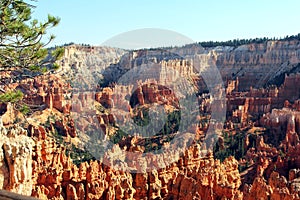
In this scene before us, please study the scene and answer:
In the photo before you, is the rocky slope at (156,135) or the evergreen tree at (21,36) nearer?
the evergreen tree at (21,36)

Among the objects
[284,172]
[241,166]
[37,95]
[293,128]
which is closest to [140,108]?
[37,95]

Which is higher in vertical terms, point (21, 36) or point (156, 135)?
point (21, 36)

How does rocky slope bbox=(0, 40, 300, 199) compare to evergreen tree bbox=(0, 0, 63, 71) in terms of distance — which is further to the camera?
rocky slope bbox=(0, 40, 300, 199)

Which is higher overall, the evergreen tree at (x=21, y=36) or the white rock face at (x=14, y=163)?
the evergreen tree at (x=21, y=36)

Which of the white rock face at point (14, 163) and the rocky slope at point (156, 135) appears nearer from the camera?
the white rock face at point (14, 163)

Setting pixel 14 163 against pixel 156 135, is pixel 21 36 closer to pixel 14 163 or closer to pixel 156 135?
pixel 14 163

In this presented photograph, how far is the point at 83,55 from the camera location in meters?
82.0

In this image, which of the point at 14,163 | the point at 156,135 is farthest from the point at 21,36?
the point at 156,135

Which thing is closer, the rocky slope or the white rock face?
the white rock face

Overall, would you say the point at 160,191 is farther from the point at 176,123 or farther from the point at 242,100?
the point at 242,100

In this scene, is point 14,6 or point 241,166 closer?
point 14,6

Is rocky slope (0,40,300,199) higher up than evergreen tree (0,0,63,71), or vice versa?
evergreen tree (0,0,63,71)

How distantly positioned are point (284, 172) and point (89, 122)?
70.3 feet

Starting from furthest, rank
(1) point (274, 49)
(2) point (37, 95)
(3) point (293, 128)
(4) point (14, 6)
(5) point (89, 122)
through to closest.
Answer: (1) point (274, 49) → (2) point (37, 95) → (5) point (89, 122) → (3) point (293, 128) → (4) point (14, 6)
